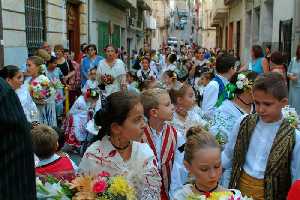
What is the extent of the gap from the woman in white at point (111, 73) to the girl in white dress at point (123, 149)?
6.96 meters

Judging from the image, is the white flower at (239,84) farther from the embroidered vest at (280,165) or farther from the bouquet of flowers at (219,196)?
the bouquet of flowers at (219,196)

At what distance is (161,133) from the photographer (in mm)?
4586

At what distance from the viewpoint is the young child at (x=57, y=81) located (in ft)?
33.5

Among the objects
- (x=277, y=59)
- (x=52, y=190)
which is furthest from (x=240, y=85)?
(x=277, y=59)

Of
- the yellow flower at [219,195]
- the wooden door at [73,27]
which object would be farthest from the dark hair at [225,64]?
the wooden door at [73,27]

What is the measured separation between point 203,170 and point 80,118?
6.17 m

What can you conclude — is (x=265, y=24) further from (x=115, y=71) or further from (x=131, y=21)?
(x=131, y=21)

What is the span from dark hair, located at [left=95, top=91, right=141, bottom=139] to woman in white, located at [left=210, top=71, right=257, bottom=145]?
1.29m

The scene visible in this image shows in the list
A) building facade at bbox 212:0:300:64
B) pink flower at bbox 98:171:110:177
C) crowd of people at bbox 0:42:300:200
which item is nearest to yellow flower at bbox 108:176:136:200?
pink flower at bbox 98:171:110:177

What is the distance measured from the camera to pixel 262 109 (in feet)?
11.6

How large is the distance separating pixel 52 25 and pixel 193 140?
488 inches

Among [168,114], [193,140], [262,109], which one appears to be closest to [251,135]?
[262,109]

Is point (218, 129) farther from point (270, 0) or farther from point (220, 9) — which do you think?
point (220, 9)

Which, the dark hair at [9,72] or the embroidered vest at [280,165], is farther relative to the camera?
the dark hair at [9,72]
